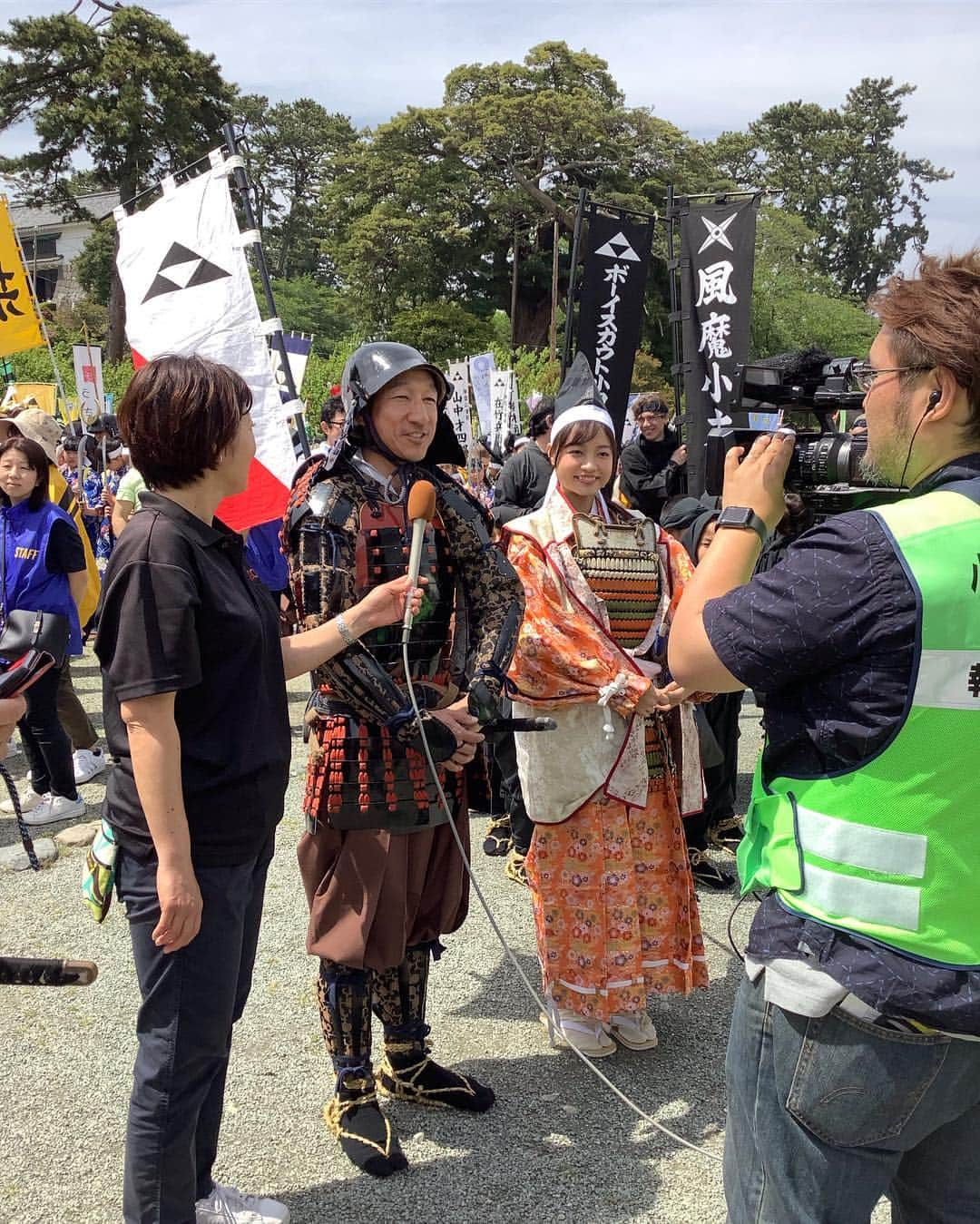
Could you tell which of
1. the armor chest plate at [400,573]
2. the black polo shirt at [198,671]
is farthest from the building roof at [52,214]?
the black polo shirt at [198,671]

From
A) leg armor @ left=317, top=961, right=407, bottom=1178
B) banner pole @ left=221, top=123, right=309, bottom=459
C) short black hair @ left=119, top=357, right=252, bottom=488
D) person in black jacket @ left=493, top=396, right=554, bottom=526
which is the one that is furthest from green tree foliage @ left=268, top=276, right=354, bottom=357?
short black hair @ left=119, top=357, right=252, bottom=488

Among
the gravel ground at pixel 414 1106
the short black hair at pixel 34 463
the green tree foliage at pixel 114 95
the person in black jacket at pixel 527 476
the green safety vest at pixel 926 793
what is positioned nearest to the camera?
the green safety vest at pixel 926 793

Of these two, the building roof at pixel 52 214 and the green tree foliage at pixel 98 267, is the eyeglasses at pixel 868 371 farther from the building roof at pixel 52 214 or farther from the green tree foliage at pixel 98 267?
the building roof at pixel 52 214

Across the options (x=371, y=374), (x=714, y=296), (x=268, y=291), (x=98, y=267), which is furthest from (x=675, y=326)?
(x=98, y=267)

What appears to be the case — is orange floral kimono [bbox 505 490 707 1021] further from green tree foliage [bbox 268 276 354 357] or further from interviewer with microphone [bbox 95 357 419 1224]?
green tree foliage [bbox 268 276 354 357]

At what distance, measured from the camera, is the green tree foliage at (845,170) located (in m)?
52.8

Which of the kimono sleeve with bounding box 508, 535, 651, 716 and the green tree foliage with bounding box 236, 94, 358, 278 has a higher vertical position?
the green tree foliage with bounding box 236, 94, 358, 278

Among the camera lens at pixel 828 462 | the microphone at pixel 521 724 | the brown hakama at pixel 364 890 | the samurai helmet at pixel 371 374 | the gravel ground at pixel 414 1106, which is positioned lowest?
the gravel ground at pixel 414 1106

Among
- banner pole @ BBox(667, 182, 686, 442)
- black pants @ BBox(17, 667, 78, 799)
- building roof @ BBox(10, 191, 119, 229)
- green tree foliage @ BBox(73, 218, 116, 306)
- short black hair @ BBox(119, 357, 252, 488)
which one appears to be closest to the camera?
short black hair @ BBox(119, 357, 252, 488)

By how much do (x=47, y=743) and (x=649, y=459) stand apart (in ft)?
14.2

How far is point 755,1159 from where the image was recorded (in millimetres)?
1431

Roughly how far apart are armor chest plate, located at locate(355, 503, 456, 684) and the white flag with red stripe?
1989mm

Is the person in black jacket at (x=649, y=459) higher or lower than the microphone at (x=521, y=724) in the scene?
higher

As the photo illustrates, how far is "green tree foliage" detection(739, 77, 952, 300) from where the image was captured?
173 feet
